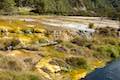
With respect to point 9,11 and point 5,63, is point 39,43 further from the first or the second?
point 9,11

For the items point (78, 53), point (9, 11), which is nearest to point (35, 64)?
point (78, 53)

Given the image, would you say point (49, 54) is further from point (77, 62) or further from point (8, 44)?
point (8, 44)

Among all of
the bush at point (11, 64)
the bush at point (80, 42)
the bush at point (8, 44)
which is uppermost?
the bush at point (11, 64)

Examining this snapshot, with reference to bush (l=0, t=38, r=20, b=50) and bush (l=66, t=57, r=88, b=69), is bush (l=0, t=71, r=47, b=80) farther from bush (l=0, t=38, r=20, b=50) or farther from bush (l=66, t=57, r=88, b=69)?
bush (l=0, t=38, r=20, b=50)

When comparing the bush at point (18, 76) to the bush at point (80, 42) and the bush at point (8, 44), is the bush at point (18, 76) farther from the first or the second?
the bush at point (80, 42)

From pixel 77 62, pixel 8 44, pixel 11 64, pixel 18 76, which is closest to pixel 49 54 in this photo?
pixel 77 62

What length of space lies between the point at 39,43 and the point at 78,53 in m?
6.29

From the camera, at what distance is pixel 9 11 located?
108m

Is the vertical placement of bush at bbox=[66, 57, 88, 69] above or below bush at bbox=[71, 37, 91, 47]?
above

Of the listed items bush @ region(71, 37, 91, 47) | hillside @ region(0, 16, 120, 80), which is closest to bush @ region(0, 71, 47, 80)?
hillside @ region(0, 16, 120, 80)

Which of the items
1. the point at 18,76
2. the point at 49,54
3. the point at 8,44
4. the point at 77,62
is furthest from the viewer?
the point at 8,44

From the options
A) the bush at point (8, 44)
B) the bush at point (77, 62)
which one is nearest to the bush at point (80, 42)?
the bush at point (8, 44)

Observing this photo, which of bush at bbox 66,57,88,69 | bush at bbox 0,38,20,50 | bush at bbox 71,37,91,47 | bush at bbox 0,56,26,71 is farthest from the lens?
bush at bbox 71,37,91,47

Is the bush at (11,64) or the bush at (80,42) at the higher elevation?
the bush at (11,64)
